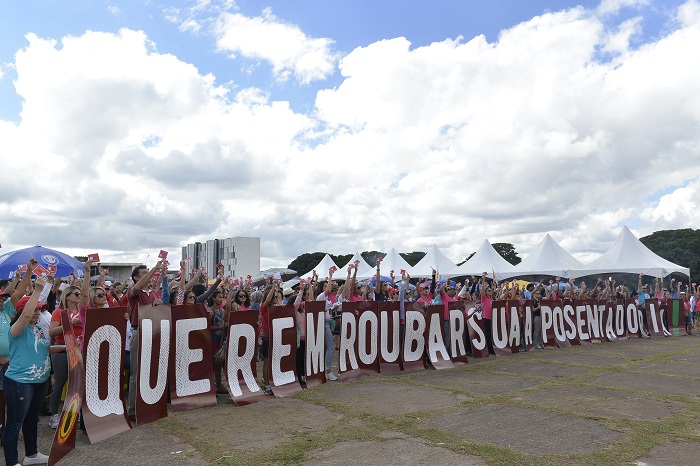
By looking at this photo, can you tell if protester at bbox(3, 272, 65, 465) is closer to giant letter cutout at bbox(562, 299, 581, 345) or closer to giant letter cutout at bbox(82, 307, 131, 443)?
giant letter cutout at bbox(82, 307, 131, 443)

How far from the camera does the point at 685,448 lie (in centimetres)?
576

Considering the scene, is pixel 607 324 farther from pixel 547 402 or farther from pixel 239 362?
pixel 239 362

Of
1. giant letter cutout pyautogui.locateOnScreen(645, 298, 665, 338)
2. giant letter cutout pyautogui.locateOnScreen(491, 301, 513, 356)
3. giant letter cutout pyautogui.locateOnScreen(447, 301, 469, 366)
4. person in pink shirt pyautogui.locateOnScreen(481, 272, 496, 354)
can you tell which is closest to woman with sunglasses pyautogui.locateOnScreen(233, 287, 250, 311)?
giant letter cutout pyautogui.locateOnScreen(447, 301, 469, 366)

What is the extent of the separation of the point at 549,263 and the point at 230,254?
19.9 meters

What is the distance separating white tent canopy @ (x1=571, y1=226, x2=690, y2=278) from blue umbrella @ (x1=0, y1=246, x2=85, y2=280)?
2550 centimetres

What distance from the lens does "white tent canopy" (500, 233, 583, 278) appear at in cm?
3006

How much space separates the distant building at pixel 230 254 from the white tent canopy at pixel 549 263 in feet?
53.6

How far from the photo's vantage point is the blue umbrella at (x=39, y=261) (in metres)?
11.1

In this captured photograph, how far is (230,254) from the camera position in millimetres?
36406

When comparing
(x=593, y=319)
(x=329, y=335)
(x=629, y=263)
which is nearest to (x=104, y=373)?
(x=329, y=335)

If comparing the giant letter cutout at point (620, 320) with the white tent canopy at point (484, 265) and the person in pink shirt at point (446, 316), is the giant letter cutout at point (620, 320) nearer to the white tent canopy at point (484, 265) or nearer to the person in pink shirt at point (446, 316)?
the person in pink shirt at point (446, 316)

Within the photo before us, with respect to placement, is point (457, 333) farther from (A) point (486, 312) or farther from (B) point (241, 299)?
(B) point (241, 299)

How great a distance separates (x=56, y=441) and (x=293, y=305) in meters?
4.51

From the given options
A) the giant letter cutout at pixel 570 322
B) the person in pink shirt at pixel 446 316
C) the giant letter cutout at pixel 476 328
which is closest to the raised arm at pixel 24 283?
the person in pink shirt at pixel 446 316
